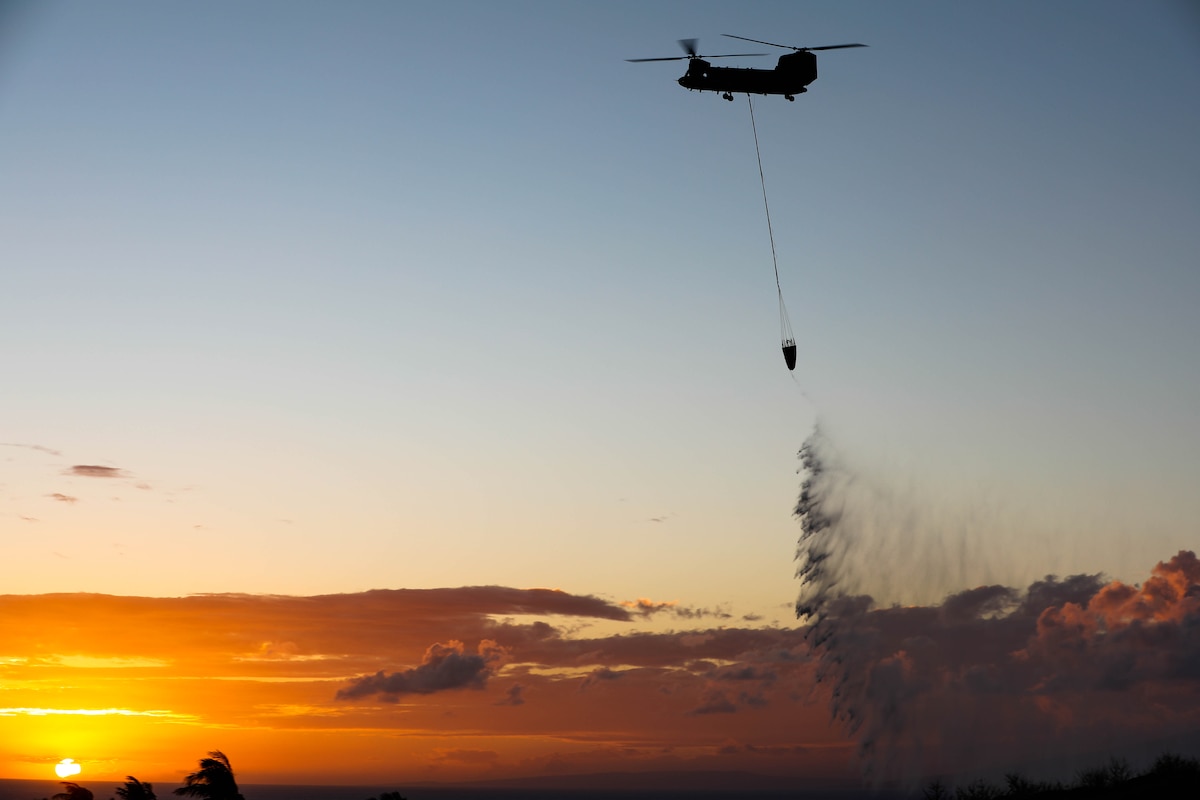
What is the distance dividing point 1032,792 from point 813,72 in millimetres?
48370

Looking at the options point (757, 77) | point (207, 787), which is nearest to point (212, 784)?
point (207, 787)

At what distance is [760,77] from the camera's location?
7544cm

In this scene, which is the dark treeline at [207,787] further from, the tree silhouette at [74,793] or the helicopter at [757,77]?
the helicopter at [757,77]

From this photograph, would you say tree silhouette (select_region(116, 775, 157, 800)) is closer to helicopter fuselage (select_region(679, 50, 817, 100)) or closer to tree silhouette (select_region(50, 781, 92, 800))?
tree silhouette (select_region(50, 781, 92, 800))

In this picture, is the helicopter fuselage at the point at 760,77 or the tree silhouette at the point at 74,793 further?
the helicopter fuselage at the point at 760,77

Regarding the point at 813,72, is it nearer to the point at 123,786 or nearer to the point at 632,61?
the point at 632,61

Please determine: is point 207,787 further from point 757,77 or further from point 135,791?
point 757,77

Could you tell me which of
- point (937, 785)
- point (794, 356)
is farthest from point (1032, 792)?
point (794, 356)

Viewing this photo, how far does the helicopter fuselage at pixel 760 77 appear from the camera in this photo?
2945 inches

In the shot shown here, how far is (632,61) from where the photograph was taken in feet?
238

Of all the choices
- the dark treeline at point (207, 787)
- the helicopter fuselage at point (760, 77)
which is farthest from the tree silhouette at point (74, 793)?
the helicopter fuselage at point (760, 77)

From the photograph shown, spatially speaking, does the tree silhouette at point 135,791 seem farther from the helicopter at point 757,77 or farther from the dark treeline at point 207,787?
the helicopter at point 757,77

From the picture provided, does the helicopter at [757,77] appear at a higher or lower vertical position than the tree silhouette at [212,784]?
higher

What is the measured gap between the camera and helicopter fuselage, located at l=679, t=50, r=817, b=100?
74812 millimetres
